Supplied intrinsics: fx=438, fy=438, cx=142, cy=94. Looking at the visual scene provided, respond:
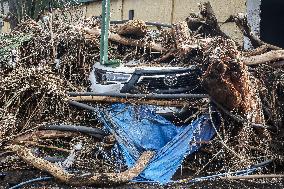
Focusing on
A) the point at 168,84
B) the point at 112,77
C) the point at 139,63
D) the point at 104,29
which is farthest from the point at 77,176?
the point at 139,63

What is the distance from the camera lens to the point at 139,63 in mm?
8359

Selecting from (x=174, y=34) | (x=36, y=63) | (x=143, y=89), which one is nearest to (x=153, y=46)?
(x=174, y=34)

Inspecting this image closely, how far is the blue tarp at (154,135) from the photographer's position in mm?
6566

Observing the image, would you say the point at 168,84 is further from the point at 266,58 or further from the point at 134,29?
the point at 266,58

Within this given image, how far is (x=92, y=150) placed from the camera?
22.1ft

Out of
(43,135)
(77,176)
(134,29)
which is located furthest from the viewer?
(134,29)

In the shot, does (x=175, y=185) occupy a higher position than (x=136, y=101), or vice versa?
(x=136, y=101)

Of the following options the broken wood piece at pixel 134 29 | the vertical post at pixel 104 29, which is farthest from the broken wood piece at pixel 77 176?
the broken wood piece at pixel 134 29

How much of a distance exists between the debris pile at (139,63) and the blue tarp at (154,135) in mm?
207

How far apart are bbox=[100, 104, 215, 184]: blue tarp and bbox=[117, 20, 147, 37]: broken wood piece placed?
6.65 feet

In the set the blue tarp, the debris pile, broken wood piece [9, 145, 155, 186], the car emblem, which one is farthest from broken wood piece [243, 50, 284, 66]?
broken wood piece [9, 145, 155, 186]

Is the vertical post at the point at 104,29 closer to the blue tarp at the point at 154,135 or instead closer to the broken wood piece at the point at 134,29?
the broken wood piece at the point at 134,29

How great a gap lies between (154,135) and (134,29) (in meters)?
2.56

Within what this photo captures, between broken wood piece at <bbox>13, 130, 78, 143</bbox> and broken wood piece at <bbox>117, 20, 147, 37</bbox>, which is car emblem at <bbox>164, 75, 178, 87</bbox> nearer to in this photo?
broken wood piece at <bbox>117, 20, 147, 37</bbox>
